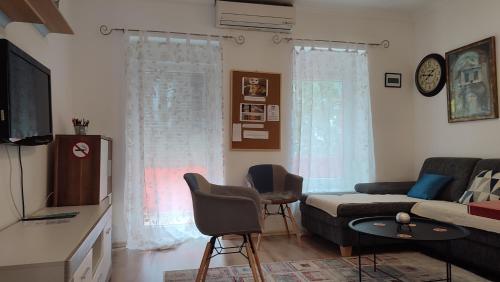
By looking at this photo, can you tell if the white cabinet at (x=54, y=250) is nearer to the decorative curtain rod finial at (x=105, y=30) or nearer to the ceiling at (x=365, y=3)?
the decorative curtain rod finial at (x=105, y=30)

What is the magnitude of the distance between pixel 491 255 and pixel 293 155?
210 centimetres

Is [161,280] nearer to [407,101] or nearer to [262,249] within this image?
[262,249]

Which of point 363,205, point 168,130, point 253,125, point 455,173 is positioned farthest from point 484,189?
point 168,130

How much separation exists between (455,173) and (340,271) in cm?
171

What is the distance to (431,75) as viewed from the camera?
4.18 m

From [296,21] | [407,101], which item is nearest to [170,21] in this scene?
[296,21]

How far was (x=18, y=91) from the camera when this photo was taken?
6.15 feet

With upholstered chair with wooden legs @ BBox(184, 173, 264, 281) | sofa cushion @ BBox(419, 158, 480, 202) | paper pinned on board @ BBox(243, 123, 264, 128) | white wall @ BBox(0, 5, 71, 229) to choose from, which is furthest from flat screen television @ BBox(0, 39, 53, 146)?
sofa cushion @ BBox(419, 158, 480, 202)

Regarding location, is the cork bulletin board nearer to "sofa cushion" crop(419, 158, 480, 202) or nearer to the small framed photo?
the small framed photo

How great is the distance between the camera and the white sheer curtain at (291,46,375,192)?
4.13 metres

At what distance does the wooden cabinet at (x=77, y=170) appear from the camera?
8.77 feet

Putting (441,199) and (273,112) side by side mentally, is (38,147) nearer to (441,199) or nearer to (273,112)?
(273,112)

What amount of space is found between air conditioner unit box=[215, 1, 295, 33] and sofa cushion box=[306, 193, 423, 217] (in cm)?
201

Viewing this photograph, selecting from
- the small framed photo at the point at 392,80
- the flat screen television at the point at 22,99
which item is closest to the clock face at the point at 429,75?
the small framed photo at the point at 392,80
